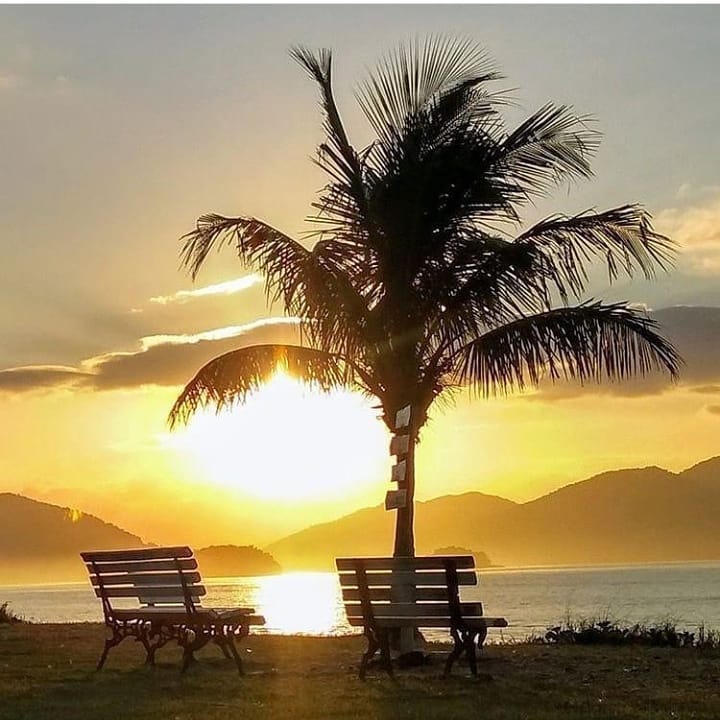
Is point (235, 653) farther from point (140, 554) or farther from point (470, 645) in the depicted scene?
point (470, 645)

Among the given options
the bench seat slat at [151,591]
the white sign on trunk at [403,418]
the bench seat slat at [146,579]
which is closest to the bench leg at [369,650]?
the bench seat slat at [151,591]

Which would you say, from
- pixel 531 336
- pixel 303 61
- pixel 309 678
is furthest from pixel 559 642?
pixel 303 61

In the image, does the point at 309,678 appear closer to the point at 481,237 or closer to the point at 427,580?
the point at 427,580

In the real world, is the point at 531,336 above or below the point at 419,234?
below

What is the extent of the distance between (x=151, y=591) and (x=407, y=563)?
2803 millimetres

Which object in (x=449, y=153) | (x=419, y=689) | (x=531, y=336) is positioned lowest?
(x=419, y=689)

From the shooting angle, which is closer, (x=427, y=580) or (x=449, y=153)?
(x=427, y=580)

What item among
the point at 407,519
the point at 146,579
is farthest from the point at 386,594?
the point at 407,519

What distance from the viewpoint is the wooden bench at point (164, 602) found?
11.1m

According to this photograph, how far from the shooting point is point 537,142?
48.6 ft

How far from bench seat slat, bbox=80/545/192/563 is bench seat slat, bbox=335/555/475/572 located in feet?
4.96

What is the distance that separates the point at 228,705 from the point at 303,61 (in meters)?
9.09

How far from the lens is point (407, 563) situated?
10.1m

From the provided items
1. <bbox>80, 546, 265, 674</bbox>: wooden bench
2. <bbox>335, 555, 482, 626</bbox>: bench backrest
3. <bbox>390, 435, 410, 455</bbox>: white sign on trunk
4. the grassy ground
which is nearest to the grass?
the grassy ground
